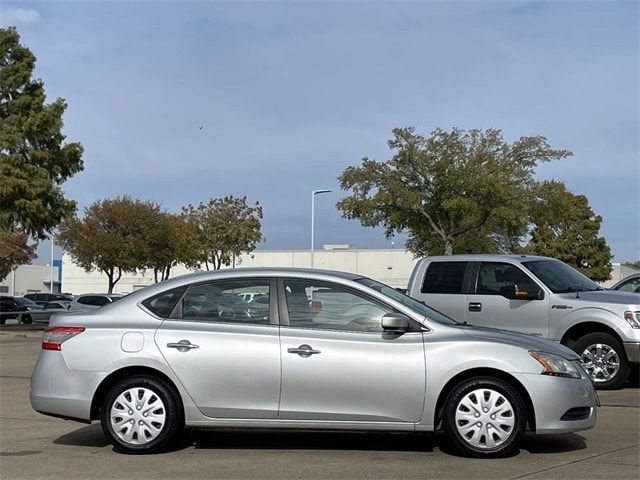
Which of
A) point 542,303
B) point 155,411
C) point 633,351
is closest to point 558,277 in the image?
point 542,303

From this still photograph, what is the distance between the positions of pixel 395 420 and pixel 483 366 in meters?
0.88

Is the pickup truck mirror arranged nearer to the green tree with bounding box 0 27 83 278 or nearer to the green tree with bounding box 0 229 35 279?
the green tree with bounding box 0 27 83 278

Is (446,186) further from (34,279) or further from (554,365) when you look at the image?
(34,279)

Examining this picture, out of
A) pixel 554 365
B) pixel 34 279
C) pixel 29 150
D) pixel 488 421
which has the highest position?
pixel 29 150

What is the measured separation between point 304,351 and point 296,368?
0.16 m

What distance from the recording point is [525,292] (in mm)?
12867

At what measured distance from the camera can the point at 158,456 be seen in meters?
7.88

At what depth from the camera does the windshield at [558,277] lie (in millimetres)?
13055

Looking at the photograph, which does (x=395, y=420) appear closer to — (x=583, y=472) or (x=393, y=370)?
(x=393, y=370)

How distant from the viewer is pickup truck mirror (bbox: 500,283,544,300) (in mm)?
12828

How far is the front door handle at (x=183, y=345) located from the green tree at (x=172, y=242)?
4173cm

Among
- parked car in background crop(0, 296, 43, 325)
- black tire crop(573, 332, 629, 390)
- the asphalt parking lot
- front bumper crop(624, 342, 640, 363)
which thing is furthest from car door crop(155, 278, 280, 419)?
parked car in background crop(0, 296, 43, 325)

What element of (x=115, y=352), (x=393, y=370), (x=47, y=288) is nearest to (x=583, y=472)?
(x=393, y=370)

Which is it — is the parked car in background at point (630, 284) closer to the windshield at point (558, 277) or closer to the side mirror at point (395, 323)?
the windshield at point (558, 277)
